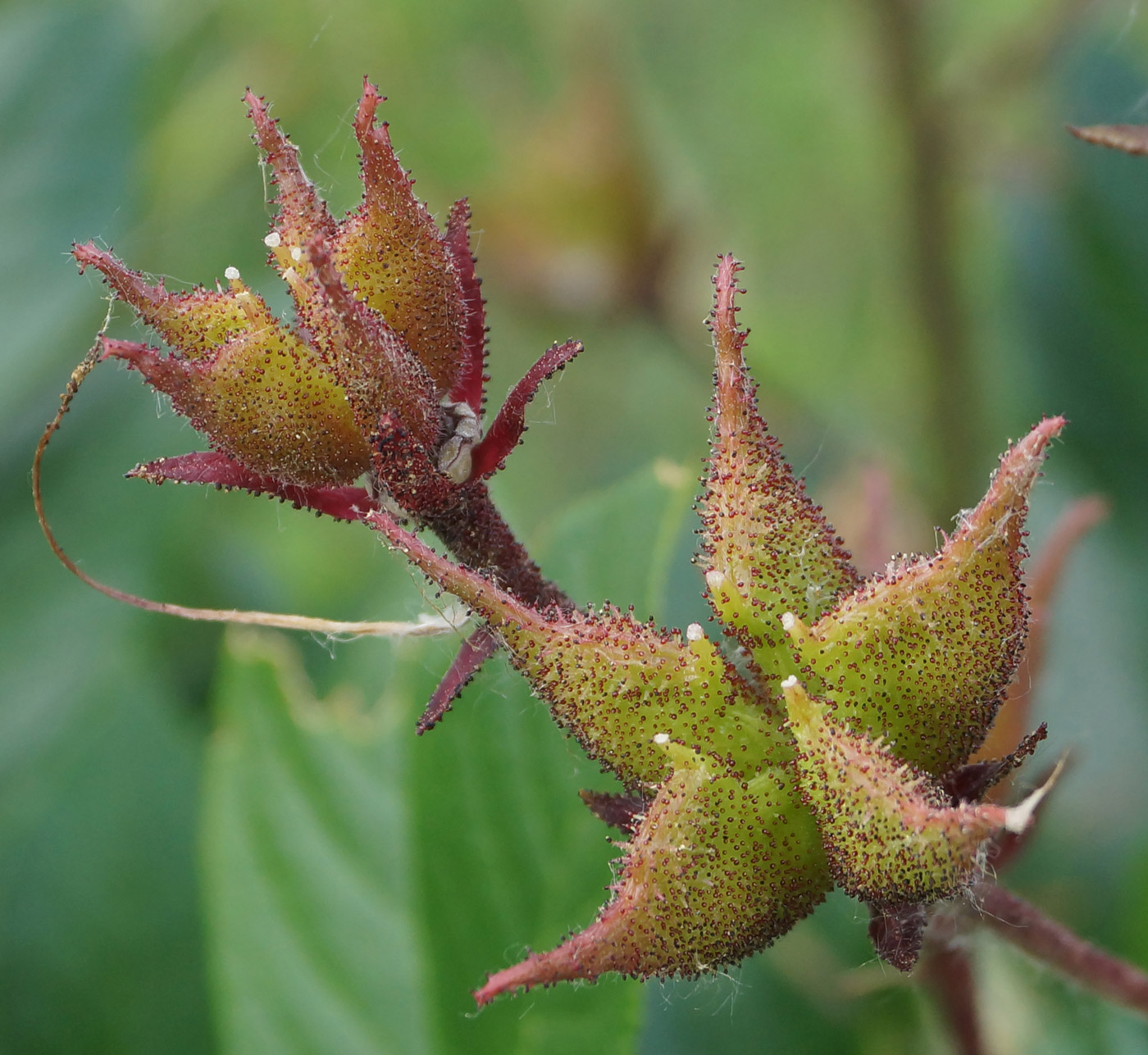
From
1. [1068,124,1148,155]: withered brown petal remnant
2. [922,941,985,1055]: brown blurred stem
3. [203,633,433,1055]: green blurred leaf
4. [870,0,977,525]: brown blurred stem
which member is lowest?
[922,941,985,1055]: brown blurred stem

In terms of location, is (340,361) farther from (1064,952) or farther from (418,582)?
(1064,952)

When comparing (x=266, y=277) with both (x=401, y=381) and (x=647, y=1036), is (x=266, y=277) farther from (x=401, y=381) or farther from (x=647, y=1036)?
(x=401, y=381)

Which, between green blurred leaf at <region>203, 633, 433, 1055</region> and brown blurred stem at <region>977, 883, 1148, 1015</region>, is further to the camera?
green blurred leaf at <region>203, 633, 433, 1055</region>

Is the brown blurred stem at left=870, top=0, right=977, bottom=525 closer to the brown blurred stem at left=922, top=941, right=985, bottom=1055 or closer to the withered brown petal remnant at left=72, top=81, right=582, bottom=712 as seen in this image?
the brown blurred stem at left=922, top=941, right=985, bottom=1055

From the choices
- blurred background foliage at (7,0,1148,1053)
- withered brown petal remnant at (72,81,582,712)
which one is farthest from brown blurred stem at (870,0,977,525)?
withered brown petal remnant at (72,81,582,712)

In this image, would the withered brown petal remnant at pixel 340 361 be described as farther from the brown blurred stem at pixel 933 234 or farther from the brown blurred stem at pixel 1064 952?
the brown blurred stem at pixel 933 234

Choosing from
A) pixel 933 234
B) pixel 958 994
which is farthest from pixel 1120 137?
pixel 933 234

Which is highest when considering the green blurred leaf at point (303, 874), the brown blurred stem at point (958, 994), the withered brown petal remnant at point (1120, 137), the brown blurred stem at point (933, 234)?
the brown blurred stem at point (933, 234)

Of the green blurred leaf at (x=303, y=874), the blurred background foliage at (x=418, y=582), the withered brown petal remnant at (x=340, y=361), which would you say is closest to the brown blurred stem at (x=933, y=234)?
the blurred background foliage at (x=418, y=582)
